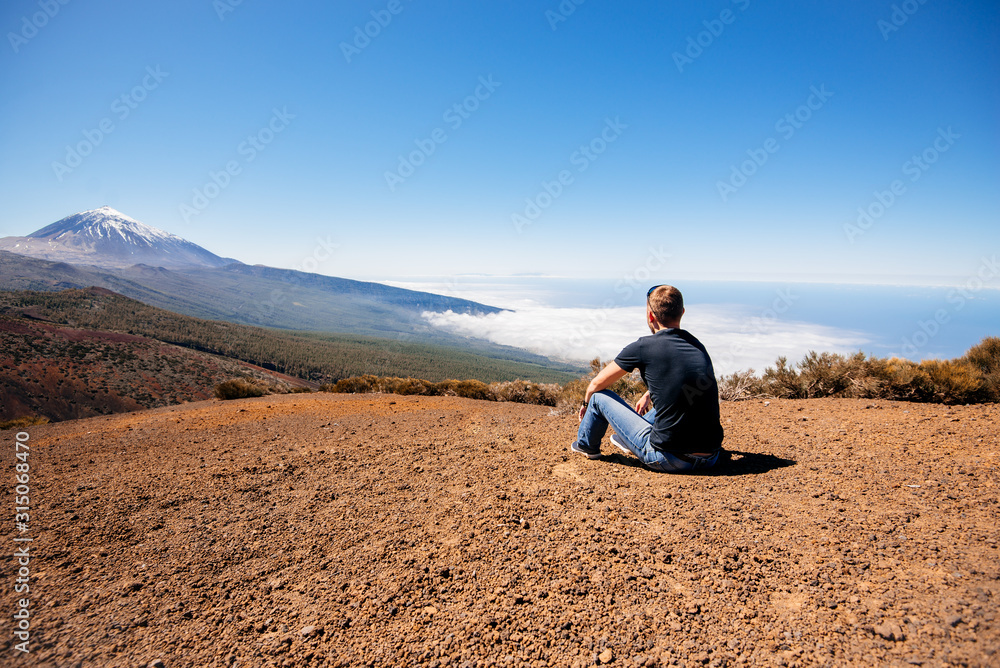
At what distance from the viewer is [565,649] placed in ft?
6.40

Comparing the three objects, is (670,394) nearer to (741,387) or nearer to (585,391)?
(585,391)

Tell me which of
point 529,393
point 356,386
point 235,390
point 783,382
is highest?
point 783,382

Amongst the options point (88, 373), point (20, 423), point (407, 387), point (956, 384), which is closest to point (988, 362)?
point (956, 384)

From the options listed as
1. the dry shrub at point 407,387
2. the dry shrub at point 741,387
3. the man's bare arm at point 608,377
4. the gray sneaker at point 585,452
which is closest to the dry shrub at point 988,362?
the dry shrub at point 741,387

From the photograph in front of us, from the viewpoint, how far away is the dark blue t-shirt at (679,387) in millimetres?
3459

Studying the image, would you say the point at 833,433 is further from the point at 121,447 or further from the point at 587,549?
the point at 121,447

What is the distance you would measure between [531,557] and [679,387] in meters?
1.85

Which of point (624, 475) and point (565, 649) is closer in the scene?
point (565, 649)

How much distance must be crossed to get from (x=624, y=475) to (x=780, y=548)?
4.75 ft

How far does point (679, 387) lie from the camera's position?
11.3 ft

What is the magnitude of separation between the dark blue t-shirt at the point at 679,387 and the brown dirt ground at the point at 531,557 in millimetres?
409

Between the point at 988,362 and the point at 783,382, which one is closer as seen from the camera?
the point at 988,362

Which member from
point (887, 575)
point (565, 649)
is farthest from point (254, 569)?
point (887, 575)

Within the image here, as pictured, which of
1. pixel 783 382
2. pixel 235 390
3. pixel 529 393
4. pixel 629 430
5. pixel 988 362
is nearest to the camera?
pixel 629 430
